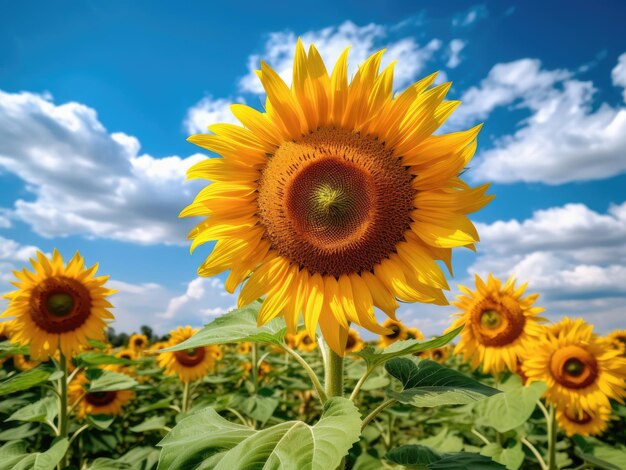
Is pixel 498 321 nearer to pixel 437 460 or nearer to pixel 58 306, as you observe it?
pixel 437 460

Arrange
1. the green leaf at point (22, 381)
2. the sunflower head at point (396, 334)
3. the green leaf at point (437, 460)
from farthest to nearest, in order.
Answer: the sunflower head at point (396, 334)
the green leaf at point (22, 381)
the green leaf at point (437, 460)

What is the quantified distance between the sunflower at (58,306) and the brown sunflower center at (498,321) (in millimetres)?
4451

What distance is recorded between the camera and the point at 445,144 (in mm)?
2342

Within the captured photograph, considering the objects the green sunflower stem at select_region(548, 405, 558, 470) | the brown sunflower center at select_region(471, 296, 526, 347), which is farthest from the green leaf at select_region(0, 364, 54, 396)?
the green sunflower stem at select_region(548, 405, 558, 470)

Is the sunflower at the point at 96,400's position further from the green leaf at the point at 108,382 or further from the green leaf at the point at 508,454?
the green leaf at the point at 508,454

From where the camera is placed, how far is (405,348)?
7.27 ft

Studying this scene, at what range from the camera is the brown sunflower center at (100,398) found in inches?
290

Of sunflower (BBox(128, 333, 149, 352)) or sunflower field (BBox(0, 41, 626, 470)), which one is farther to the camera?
sunflower (BBox(128, 333, 149, 352))

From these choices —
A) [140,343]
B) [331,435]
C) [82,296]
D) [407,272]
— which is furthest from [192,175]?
[140,343]

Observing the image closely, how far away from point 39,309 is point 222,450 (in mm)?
4597

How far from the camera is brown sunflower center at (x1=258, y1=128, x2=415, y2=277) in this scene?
8.07ft

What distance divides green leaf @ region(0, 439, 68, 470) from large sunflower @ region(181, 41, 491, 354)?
2638mm

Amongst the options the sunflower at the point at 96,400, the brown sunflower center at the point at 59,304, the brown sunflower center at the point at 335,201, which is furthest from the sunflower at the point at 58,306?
the brown sunflower center at the point at 335,201

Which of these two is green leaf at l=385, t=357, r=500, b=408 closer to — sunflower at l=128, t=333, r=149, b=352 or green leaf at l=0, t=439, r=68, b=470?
green leaf at l=0, t=439, r=68, b=470
